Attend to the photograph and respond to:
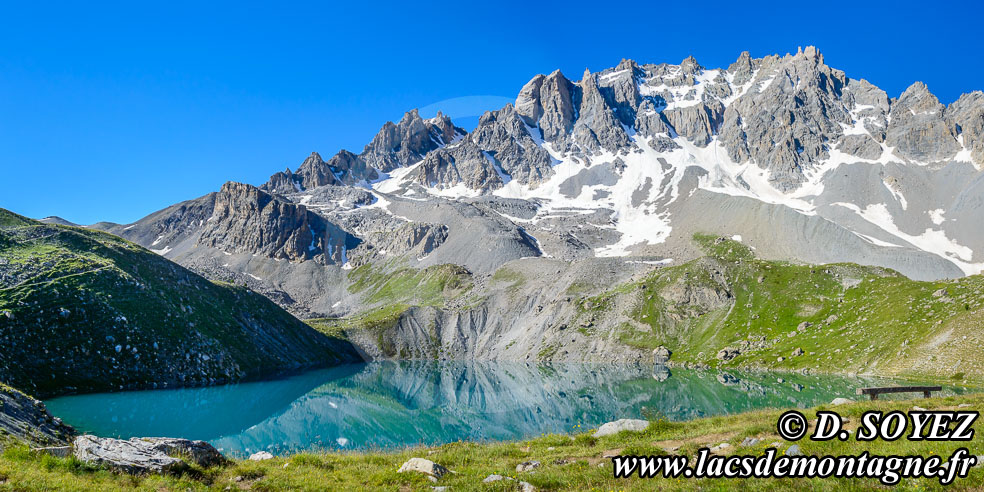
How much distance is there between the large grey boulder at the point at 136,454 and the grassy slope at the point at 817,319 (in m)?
74.7

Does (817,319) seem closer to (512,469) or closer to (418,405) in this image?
(418,405)

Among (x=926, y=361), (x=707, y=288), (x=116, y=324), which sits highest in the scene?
(x=707, y=288)

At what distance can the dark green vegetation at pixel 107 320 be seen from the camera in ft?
204

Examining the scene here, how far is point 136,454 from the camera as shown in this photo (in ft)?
53.4

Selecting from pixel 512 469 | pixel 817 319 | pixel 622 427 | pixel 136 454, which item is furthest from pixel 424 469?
pixel 817 319

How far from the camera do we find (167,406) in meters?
60.6

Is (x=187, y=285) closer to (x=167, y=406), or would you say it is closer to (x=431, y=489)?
(x=167, y=406)

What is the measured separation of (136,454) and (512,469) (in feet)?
42.4

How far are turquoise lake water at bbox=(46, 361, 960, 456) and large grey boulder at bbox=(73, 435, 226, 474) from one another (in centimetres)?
1722

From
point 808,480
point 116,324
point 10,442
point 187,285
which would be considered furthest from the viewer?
point 187,285

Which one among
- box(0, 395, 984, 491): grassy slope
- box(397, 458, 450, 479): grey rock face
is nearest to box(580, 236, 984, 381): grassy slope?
box(0, 395, 984, 491): grassy slope

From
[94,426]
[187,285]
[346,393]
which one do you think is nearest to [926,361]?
[346,393]

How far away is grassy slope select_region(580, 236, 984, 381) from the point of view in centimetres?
6569

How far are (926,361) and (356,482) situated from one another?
77.5 m
